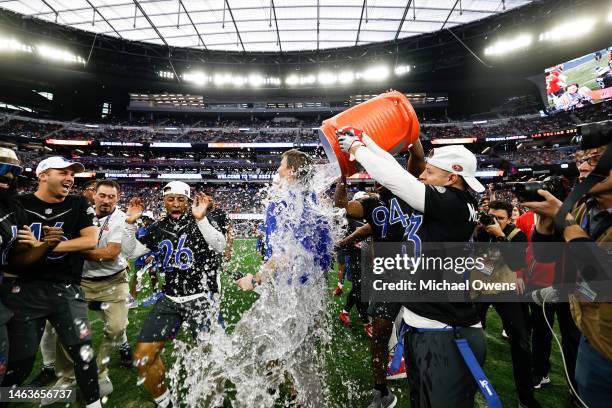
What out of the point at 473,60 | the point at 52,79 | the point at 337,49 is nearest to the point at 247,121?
the point at 337,49

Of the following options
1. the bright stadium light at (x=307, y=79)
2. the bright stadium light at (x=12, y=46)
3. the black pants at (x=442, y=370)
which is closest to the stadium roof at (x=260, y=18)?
the bright stadium light at (x=12, y=46)

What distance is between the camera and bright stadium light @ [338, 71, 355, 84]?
3611 cm

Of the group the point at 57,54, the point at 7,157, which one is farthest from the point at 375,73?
the point at 7,157

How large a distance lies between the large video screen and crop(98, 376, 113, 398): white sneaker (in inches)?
1449

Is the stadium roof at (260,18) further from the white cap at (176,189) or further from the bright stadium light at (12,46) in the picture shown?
the white cap at (176,189)

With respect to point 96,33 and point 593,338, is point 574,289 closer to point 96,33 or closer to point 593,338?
point 593,338

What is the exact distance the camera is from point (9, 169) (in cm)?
247

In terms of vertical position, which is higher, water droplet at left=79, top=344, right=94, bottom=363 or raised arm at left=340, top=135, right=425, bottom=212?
raised arm at left=340, top=135, right=425, bottom=212

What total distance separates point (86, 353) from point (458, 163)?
3.52 metres

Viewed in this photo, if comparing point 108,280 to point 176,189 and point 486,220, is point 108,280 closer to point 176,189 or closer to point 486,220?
point 176,189

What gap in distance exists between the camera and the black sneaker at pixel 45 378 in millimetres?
3485

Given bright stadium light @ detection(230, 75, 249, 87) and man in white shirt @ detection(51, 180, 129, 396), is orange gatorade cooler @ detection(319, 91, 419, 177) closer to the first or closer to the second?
man in white shirt @ detection(51, 180, 129, 396)

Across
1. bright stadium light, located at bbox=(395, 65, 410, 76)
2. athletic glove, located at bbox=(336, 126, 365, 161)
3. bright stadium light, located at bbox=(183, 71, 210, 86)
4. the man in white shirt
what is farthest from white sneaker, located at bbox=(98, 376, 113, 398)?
bright stadium light, located at bbox=(183, 71, 210, 86)

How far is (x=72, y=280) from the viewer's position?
293 cm
